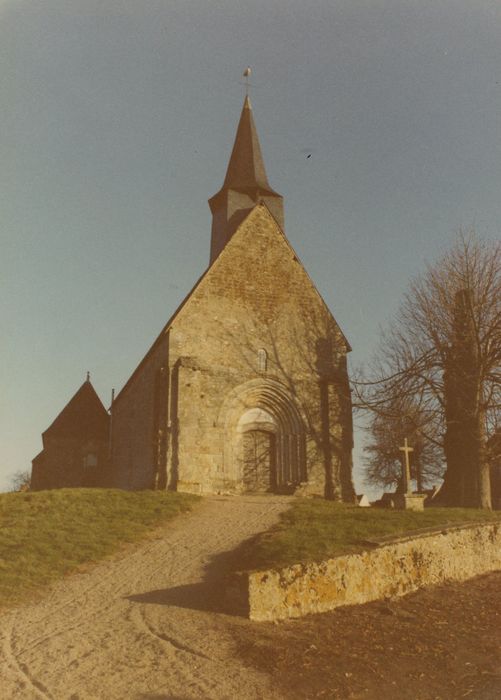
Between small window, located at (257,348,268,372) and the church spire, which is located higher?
Answer: the church spire

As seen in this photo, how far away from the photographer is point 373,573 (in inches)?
367

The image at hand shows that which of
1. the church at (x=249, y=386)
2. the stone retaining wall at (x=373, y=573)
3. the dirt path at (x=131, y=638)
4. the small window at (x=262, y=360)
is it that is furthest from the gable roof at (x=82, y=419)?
the stone retaining wall at (x=373, y=573)

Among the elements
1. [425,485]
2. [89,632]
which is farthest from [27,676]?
[425,485]

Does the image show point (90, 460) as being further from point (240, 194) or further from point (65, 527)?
point (65, 527)

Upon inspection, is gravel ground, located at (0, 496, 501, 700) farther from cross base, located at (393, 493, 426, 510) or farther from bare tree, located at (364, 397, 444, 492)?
bare tree, located at (364, 397, 444, 492)

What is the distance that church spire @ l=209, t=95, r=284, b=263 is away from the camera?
88.8ft

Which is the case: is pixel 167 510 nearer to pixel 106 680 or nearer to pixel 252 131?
pixel 106 680

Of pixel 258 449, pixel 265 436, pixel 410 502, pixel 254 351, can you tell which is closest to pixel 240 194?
pixel 254 351

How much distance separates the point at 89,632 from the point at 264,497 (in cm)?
1174

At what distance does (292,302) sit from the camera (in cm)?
2289

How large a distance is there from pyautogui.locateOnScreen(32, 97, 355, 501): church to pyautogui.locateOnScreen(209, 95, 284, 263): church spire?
12.3 ft

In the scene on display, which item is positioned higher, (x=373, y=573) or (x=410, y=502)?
(x=410, y=502)

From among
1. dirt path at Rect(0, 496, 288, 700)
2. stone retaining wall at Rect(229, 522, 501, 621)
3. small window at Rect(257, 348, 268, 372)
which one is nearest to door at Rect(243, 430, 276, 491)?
small window at Rect(257, 348, 268, 372)

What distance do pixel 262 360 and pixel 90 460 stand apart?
1432cm
